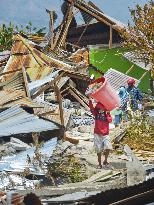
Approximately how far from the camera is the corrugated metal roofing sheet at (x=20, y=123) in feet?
35.7

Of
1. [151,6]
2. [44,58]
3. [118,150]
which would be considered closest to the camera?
[118,150]

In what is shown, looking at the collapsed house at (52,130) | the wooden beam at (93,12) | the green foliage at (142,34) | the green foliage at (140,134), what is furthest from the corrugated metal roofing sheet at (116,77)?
the green foliage at (140,134)

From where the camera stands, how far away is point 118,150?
1132cm

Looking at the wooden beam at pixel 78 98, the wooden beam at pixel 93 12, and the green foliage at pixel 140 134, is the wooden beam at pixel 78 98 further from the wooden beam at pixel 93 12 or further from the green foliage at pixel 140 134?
the wooden beam at pixel 93 12

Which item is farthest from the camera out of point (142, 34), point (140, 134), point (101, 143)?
point (142, 34)

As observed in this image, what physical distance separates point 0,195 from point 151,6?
1852 centimetres

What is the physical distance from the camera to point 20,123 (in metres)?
11.1

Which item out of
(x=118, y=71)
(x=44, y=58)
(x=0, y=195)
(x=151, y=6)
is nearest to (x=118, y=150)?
(x=0, y=195)

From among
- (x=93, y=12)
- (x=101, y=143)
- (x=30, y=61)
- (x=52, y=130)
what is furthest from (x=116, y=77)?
(x=101, y=143)

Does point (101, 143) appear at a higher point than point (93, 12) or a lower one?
lower

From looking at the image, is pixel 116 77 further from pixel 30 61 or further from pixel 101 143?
pixel 101 143

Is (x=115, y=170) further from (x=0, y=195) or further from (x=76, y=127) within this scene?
(x=76, y=127)

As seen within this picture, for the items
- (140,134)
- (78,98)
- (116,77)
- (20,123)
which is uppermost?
(116,77)

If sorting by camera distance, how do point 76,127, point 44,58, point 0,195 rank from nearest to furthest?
point 0,195 < point 76,127 < point 44,58
